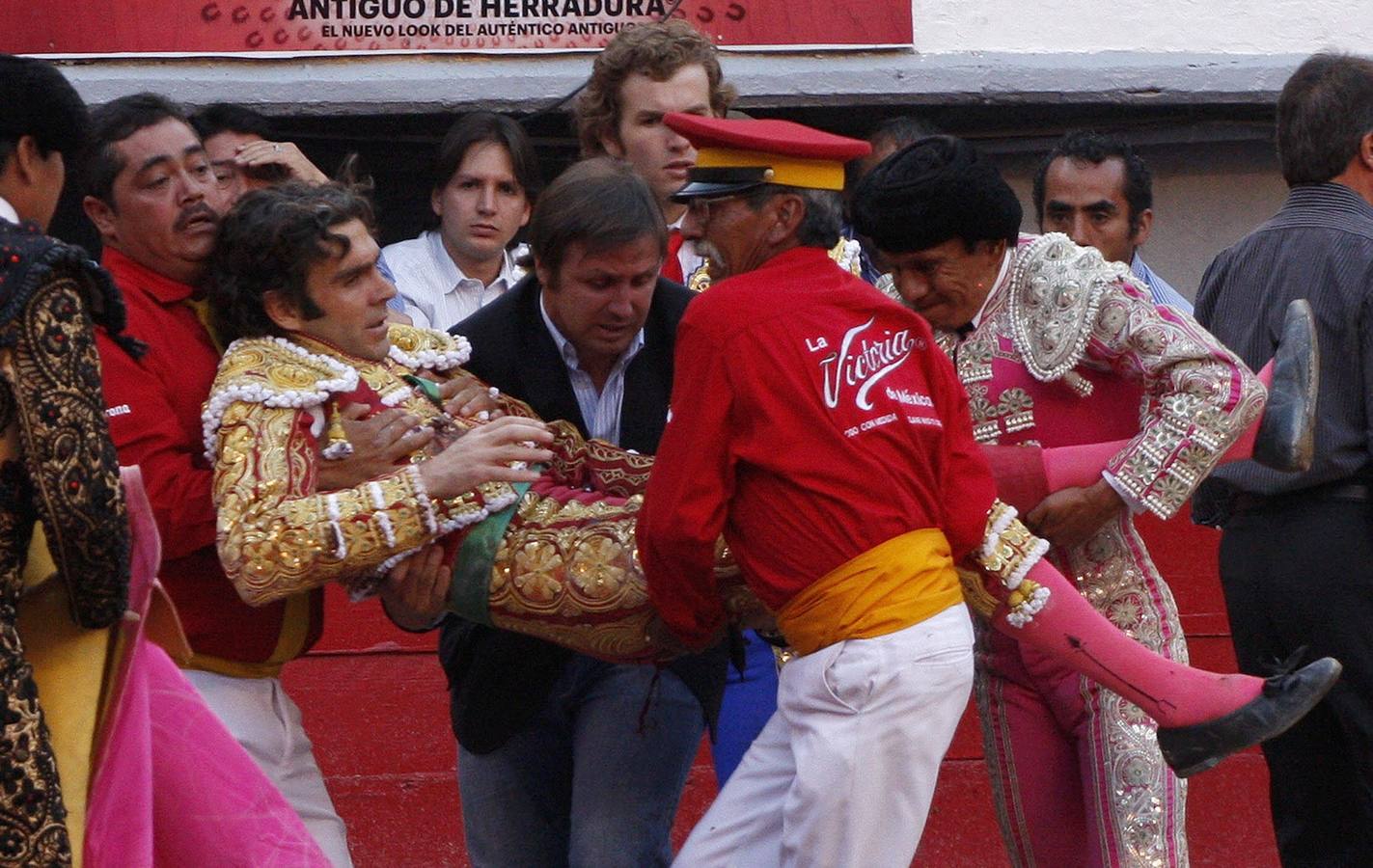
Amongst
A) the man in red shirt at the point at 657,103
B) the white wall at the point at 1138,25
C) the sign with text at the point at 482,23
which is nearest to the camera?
the man in red shirt at the point at 657,103

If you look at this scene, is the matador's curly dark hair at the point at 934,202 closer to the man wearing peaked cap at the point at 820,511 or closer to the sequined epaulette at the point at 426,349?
the man wearing peaked cap at the point at 820,511

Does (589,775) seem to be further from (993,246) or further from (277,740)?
(993,246)

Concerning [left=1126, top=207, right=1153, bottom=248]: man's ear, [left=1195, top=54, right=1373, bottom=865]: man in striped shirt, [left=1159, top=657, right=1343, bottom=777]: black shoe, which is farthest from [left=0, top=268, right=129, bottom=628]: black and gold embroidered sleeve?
[left=1126, top=207, right=1153, bottom=248]: man's ear

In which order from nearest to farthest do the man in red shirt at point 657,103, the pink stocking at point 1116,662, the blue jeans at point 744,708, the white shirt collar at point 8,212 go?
the white shirt collar at point 8,212 < the pink stocking at point 1116,662 < the blue jeans at point 744,708 < the man in red shirt at point 657,103

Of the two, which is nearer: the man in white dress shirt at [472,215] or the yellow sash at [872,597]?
the yellow sash at [872,597]

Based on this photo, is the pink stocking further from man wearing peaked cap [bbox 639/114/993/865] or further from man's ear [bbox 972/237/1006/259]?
man's ear [bbox 972/237/1006/259]

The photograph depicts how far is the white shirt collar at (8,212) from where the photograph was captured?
316 centimetres

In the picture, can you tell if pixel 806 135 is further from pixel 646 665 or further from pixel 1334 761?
pixel 1334 761

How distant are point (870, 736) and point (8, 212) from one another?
5.27ft

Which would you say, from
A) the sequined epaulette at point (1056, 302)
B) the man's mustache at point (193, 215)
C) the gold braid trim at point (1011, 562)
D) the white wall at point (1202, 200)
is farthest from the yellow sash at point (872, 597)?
the white wall at point (1202, 200)

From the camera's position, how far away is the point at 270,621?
3.84m

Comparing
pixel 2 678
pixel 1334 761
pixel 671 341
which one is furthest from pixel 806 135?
pixel 1334 761

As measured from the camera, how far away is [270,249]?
3705 millimetres

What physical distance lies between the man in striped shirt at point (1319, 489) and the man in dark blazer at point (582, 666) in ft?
4.53
